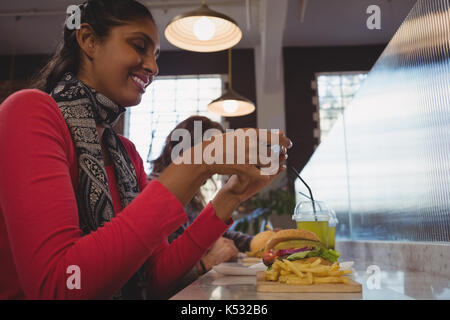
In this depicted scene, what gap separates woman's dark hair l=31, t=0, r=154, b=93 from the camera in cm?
98

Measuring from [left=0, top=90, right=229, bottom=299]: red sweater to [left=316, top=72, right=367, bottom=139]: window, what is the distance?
6.46m

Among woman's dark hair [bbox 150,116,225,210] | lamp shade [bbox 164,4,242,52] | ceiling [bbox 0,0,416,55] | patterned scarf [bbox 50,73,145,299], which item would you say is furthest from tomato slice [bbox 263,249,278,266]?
ceiling [bbox 0,0,416,55]

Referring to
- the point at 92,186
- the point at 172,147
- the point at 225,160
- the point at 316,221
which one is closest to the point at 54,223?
the point at 92,186

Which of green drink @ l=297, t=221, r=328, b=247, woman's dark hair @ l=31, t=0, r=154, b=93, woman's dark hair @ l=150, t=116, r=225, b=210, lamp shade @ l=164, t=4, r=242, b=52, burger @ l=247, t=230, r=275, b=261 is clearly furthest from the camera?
lamp shade @ l=164, t=4, r=242, b=52

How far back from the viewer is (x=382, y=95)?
4.52ft

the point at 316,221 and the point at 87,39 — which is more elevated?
the point at 87,39

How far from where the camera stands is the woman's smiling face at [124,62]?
970 millimetres

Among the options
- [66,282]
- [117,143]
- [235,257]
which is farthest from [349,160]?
[66,282]

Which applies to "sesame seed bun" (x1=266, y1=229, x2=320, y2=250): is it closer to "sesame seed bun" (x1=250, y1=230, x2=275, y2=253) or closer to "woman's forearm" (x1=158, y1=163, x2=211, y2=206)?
"woman's forearm" (x1=158, y1=163, x2=211, y2=206)

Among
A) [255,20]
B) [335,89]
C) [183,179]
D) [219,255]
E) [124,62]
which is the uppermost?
[255,20]

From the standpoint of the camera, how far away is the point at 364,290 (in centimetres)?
78

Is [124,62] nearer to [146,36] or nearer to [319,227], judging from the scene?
[146,36]

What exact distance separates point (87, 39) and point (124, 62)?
128mm
